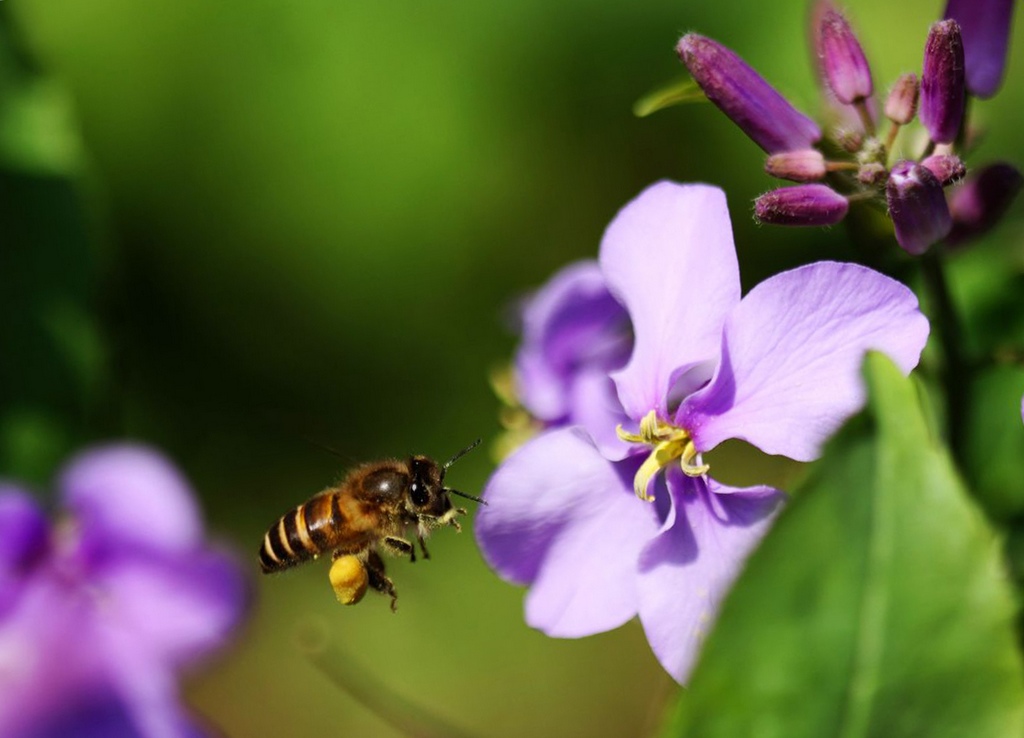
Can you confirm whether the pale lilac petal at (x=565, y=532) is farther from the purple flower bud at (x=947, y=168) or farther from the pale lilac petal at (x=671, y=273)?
the purple flower bud at (x=947, y=168)

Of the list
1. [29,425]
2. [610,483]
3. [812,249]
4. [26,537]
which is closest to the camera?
[610,483]

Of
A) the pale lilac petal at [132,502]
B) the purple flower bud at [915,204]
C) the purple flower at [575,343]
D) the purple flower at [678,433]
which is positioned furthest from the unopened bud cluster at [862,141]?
the pale lilac petal at [132,502]

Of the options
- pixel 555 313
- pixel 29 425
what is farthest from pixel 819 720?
pixel 29 425

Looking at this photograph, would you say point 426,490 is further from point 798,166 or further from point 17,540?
point 798,166

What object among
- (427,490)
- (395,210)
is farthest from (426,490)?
(395,210)

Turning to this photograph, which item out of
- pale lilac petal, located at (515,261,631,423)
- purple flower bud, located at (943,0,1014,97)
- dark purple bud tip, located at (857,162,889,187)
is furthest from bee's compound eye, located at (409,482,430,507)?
purple flower bud, located at (943,0,1014,97)

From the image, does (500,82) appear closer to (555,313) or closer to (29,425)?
(29,425)
